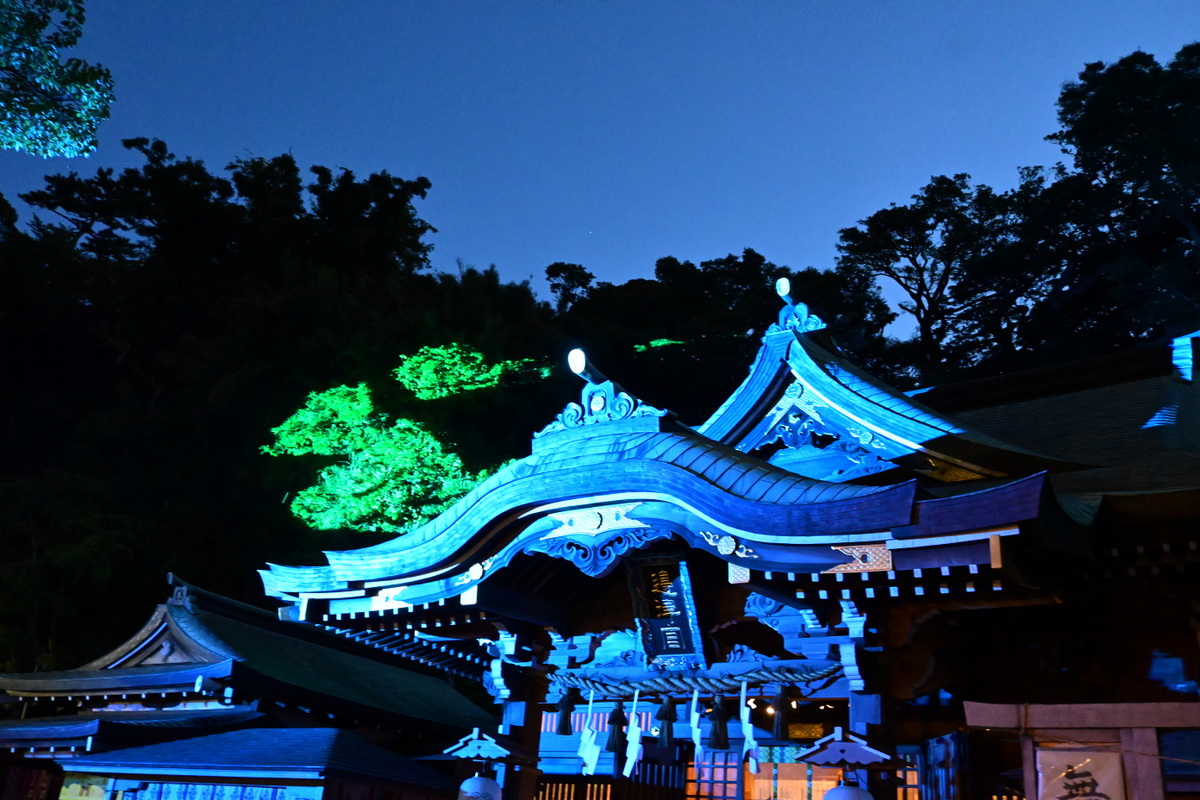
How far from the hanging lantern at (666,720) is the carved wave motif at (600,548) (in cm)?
212

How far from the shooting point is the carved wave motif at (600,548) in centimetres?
738

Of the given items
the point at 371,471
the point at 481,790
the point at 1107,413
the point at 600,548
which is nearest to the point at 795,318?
the point at 1107,413

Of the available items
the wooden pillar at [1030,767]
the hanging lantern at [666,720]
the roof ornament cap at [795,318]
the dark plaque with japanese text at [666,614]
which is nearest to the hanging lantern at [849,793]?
the wooden pillar at [1030,767]

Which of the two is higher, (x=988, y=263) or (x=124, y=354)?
(x=988, y=263)

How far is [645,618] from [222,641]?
807 cm

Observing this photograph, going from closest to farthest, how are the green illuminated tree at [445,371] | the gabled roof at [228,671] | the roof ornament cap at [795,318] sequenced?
1. the roof ornament cap at [795,318]
2. the gabled roof at [228,671]
3. the green illuminated tree at [445,371]

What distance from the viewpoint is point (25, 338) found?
1431 inches

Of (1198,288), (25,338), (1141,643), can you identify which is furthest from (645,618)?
(25,338)

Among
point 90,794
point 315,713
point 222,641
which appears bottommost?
point 90,794

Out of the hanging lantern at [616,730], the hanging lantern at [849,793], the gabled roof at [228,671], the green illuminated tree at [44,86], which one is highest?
the green illuminated tree at [44,86]

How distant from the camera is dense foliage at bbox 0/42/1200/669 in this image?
23422 mm

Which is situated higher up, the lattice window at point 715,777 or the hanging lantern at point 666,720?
the hanging lantern at point 666,720

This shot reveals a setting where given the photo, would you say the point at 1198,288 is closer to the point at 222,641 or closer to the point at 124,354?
the point at 222,641

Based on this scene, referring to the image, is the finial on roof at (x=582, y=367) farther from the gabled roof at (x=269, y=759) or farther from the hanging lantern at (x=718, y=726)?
the gabled roof at (x=269, y=759)
